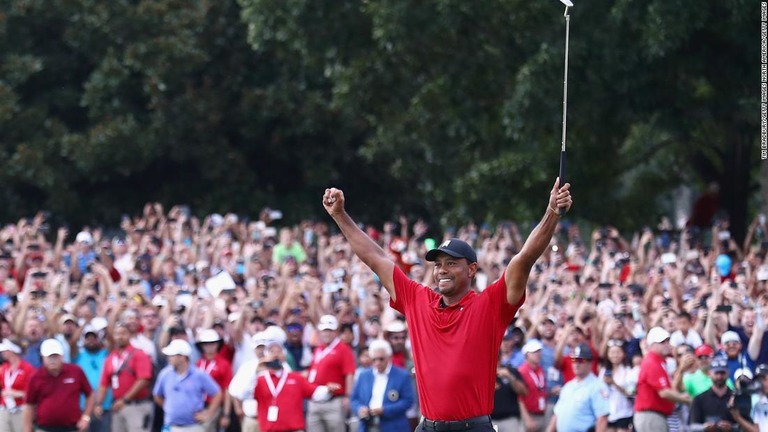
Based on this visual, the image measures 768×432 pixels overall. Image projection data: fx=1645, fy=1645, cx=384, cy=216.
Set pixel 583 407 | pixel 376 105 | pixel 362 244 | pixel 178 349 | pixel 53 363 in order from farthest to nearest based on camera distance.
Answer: pixel 376 105, pixel 178 349, pixel 53 363, pixel 583 407, pixel 362 244

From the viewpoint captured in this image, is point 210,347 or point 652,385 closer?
point 652,385

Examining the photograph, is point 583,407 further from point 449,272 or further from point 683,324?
point 449,272

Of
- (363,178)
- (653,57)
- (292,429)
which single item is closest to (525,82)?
(653,57)

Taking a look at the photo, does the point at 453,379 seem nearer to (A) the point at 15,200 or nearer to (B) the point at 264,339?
(B) the point at 264,339

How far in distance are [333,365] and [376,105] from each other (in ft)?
35.7

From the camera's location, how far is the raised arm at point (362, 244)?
832 cm

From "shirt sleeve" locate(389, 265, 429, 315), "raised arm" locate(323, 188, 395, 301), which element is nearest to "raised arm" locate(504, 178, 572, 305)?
"shirt sleeve" locate(389, 265, 429, 315)

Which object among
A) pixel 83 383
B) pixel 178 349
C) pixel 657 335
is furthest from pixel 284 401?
pixel 657 335

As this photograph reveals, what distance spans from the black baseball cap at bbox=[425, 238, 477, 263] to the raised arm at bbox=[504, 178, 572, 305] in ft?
0.80

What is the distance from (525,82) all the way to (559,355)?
5.94 m

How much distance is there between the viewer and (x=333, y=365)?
16453mm

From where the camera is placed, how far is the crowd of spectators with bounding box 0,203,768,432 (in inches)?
619

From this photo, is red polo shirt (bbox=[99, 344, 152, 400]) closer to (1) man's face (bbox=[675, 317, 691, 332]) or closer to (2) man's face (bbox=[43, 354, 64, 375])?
(2) man's face (bbox=[43, 354, 64, 375])

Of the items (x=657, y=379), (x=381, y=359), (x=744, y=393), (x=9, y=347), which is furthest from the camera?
(x=9, y=347)
